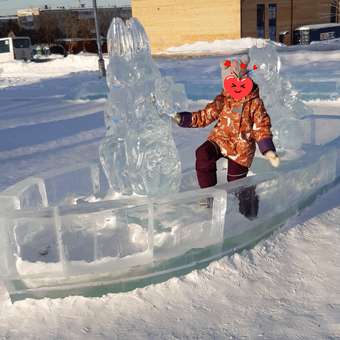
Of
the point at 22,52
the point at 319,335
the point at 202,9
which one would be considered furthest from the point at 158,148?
the point at 202,9

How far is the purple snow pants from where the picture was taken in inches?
126

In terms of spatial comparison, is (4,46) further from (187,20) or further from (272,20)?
(272,20)

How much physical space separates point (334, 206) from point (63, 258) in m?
2.21

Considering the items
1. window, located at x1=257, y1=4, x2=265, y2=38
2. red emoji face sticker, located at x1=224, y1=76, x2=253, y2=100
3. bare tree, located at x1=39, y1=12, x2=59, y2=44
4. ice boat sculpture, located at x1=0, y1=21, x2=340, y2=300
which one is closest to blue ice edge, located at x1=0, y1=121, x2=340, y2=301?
ice boat sculpture, located at x1=0, y1=21, x2=340, y2=300

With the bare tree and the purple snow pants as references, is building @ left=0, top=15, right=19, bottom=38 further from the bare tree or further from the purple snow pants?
the purple snow pants

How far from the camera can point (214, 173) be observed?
343cm

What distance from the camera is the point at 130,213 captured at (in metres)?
2.76

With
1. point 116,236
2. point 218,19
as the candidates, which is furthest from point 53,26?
point 116,236

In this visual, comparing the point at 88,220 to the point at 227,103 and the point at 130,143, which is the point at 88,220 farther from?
the point at 227,103

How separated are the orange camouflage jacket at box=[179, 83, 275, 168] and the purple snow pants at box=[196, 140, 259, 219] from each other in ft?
0.16

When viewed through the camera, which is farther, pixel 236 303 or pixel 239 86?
pixel 239 86

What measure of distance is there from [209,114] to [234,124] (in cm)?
23

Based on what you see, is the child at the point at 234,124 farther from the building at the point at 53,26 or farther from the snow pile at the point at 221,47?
the building at the point at 53,26

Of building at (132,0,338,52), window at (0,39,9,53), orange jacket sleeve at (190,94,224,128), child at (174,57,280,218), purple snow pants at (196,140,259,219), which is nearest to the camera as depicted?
purple snow pants at (196,140,259,219)
